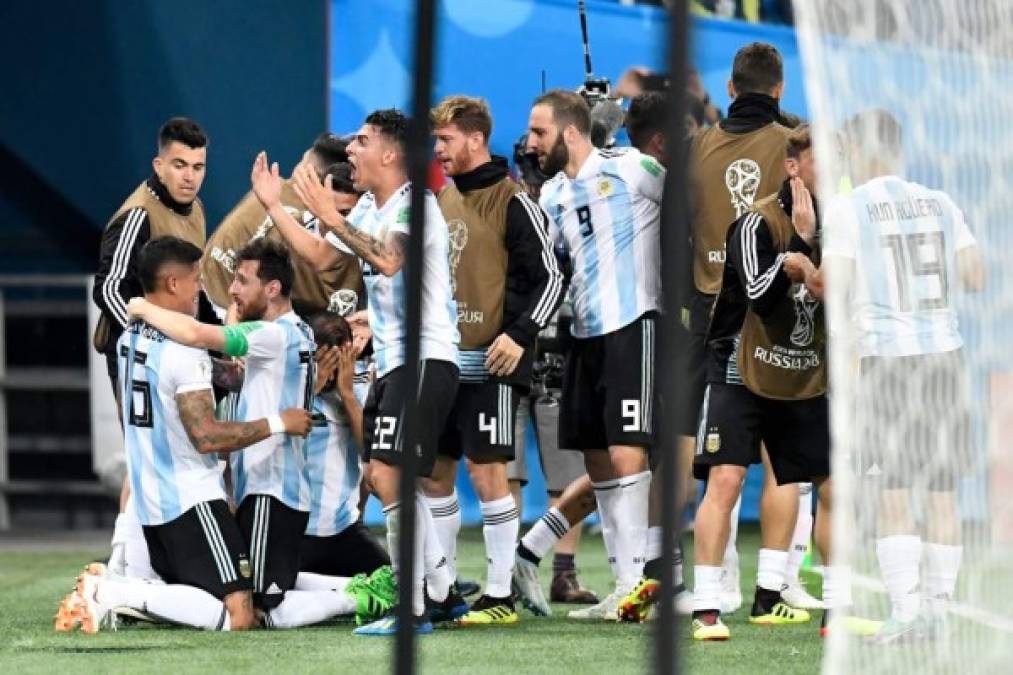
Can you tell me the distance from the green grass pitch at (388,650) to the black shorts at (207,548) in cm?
17

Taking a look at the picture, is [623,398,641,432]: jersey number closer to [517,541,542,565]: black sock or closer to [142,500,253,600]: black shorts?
[517,541,542,565]: black sock

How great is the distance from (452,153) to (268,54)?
391cm

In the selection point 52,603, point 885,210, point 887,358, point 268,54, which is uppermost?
point 268,54

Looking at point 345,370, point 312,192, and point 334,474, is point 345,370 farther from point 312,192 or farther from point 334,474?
point 312,192

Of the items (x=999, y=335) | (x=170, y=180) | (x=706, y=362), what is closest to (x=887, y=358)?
(x=999, y=335)

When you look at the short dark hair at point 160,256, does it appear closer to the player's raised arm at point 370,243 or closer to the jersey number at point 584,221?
the player's raised arm at point 370,243

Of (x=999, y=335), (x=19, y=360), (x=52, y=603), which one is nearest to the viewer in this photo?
(x=999, y=335)

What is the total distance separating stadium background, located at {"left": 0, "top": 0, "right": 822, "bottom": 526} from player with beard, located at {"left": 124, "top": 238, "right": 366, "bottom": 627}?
349cm

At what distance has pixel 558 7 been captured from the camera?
34.6 ft

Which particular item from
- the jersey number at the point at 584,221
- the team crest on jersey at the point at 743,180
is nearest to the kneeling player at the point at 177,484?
the jersey number at the point at 584,221

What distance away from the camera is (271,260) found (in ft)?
21.3

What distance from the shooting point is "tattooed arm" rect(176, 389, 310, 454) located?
6.21 meters

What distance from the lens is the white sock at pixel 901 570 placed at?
14.8 ft

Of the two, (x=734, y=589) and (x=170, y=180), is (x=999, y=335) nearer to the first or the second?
(x=734, y=589)
